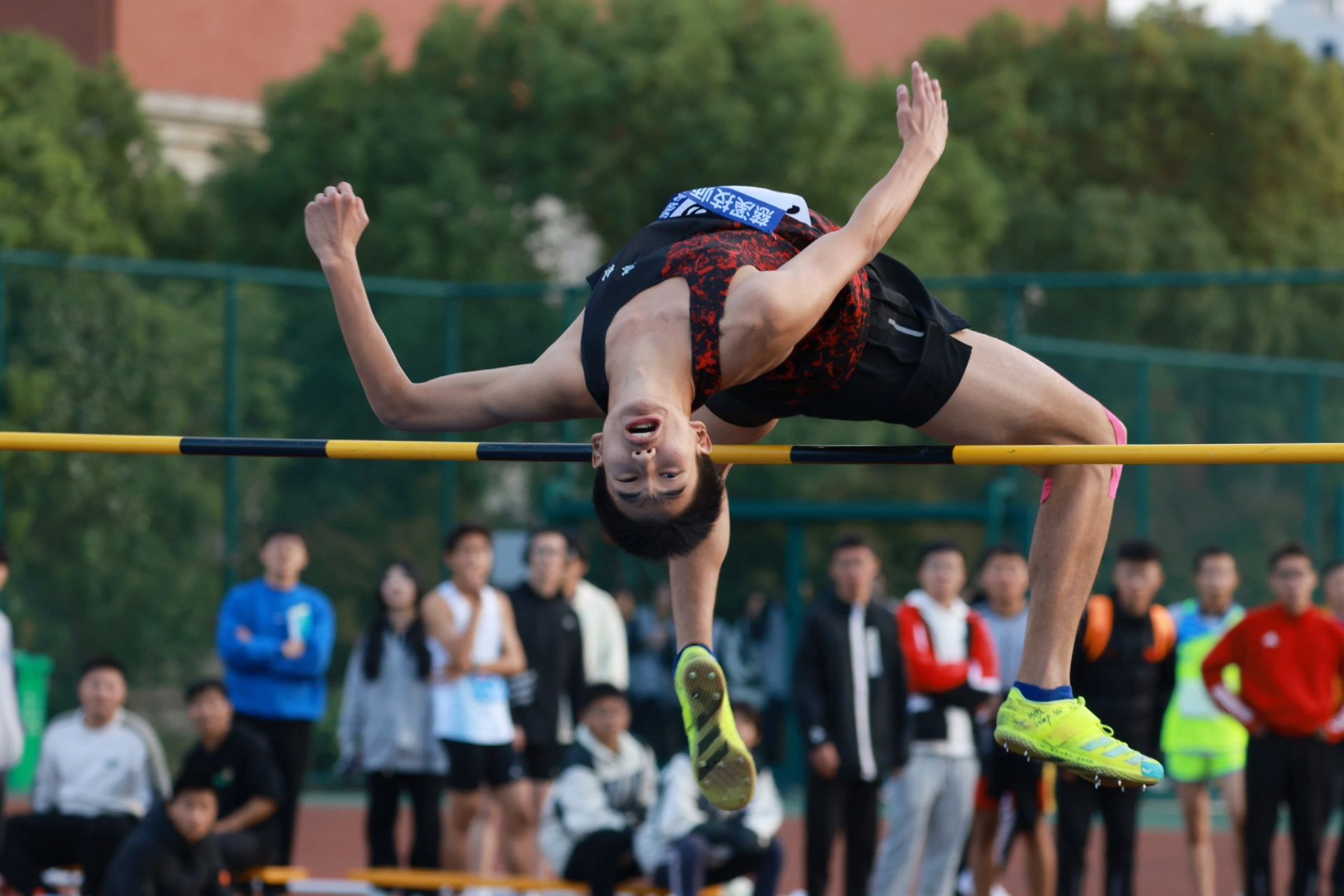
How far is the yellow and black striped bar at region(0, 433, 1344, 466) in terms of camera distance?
4.80 metres

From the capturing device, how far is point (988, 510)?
492 inches

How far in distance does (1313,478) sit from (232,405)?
7.17 meters

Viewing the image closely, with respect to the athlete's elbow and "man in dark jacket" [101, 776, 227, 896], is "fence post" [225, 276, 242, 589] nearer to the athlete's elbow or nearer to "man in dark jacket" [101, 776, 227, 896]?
"man in dark jacket" [101, 776, 227, 896]

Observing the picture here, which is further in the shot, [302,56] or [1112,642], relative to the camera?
[302,56]

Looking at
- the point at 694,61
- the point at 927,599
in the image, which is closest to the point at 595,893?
the point at 927,599

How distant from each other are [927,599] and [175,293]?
6.18m

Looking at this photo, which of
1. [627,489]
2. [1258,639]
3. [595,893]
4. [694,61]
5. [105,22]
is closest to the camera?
[627,489]

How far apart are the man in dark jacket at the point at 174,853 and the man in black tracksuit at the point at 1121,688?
11.7 feet

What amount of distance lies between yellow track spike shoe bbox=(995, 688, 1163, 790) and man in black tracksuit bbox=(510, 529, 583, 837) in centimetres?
419

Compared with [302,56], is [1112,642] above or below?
below

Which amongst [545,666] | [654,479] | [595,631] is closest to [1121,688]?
[595,631]

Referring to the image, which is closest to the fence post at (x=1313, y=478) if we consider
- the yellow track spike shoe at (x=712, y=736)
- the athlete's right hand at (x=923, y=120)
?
the yellow track spike shoe at (x=712, y=736)

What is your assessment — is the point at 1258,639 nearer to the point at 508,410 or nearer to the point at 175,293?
the point at 508,410

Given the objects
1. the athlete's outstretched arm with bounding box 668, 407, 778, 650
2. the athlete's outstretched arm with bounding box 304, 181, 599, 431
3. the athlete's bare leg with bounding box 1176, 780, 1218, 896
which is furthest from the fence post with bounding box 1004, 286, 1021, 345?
the athlete's outstretched arm with bounding box 304, 181, 599, 431
